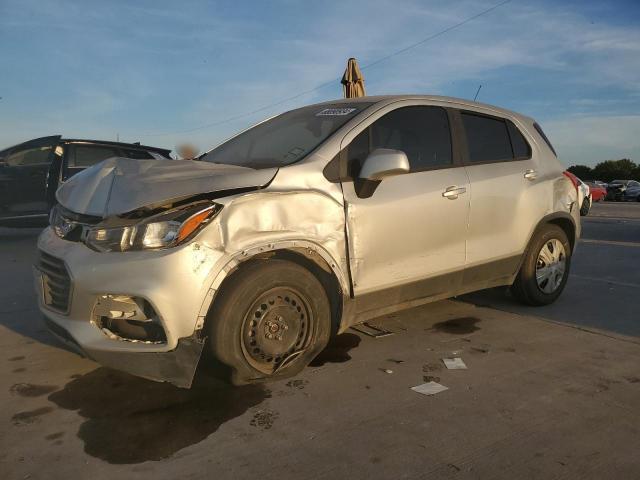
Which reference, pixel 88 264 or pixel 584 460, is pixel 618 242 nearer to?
pixel 584 460

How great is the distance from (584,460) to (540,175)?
9.10ft

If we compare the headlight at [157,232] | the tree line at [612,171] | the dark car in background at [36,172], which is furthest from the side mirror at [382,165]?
the tree line at [612,171]

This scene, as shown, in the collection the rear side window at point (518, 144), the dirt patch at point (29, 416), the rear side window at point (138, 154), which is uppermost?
the rear side window at point (138, 154)

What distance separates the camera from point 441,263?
151 inches

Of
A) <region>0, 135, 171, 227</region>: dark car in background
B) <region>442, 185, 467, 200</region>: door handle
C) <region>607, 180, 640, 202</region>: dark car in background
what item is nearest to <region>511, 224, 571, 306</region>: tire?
<region>442, 185, 467, 200</region>: door handle

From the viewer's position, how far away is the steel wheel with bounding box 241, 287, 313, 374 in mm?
2980

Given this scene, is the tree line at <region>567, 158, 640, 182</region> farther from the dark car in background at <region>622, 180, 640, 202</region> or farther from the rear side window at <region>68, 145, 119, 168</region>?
the rear side window at <region>68, 145, 119, 168</region>

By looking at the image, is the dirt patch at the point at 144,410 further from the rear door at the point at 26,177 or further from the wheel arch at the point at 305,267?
the rear door at the point at 26,177

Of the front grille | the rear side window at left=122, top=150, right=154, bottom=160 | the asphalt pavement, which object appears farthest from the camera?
the rear side window at left=122, top=150, right=154, bottom=160

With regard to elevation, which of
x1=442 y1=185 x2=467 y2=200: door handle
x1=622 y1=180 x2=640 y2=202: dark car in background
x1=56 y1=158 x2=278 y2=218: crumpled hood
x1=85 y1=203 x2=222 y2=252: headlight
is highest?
x1=56 y1=158 x2=278 y2=218: crumpled hood

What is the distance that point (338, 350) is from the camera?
149 inches

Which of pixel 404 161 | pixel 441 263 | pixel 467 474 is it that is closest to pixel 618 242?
pixel 441 263

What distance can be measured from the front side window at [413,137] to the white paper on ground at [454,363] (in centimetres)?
133

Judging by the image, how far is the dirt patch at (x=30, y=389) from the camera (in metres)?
3.08
